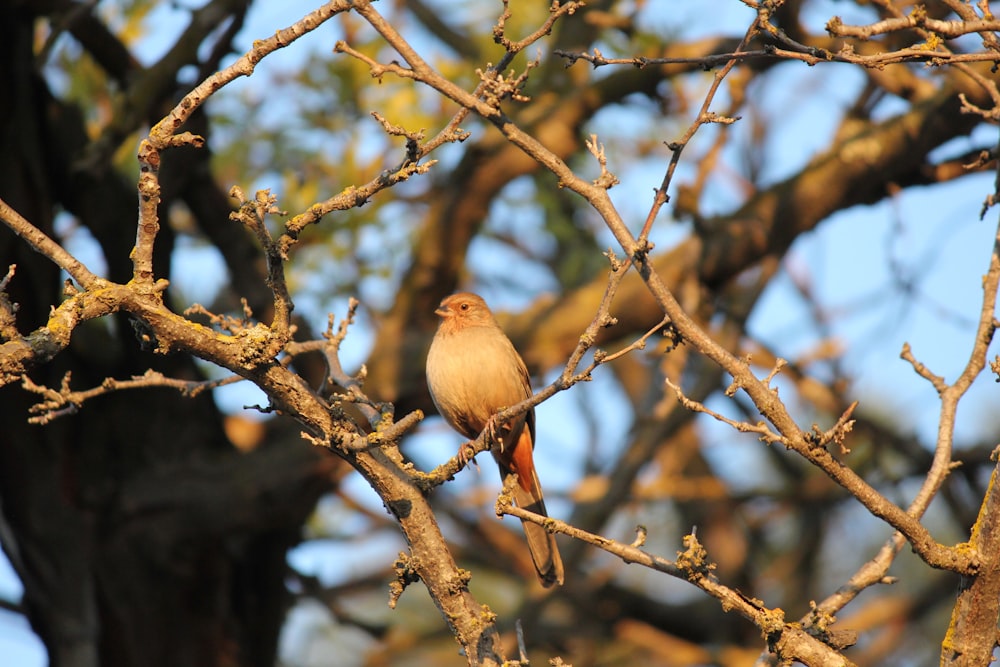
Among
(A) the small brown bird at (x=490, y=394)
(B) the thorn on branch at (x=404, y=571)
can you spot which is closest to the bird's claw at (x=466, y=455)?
(B) the thorn on branch at (x=404, y=571)

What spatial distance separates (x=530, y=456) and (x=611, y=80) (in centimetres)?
293

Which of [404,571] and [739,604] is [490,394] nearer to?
[404,571]

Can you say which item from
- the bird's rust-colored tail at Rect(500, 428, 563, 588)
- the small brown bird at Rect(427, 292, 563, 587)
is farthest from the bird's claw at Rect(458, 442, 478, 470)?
the bird's rust-colored tail at Rect(500, 428, 563, 588)

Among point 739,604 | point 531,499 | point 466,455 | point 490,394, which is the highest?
point 490,394

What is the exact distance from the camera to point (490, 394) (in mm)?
5695

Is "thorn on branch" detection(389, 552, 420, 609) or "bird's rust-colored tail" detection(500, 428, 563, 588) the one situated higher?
"bird's rust-colored tail" detection(500, 428, 563, 588)

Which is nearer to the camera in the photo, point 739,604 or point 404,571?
point 739,604

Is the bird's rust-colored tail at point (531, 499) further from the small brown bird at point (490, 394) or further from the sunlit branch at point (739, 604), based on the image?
the sunlit branch at point (739, 604)

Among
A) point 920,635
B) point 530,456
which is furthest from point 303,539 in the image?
point 920,635

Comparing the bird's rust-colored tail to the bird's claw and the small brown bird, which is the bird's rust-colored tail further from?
the bird's claw

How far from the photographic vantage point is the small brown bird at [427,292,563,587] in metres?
5.59

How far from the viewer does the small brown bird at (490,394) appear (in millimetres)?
5586

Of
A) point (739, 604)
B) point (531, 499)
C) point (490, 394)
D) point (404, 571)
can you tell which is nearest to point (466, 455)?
point (404, 571)

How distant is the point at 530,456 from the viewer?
19.6ft
